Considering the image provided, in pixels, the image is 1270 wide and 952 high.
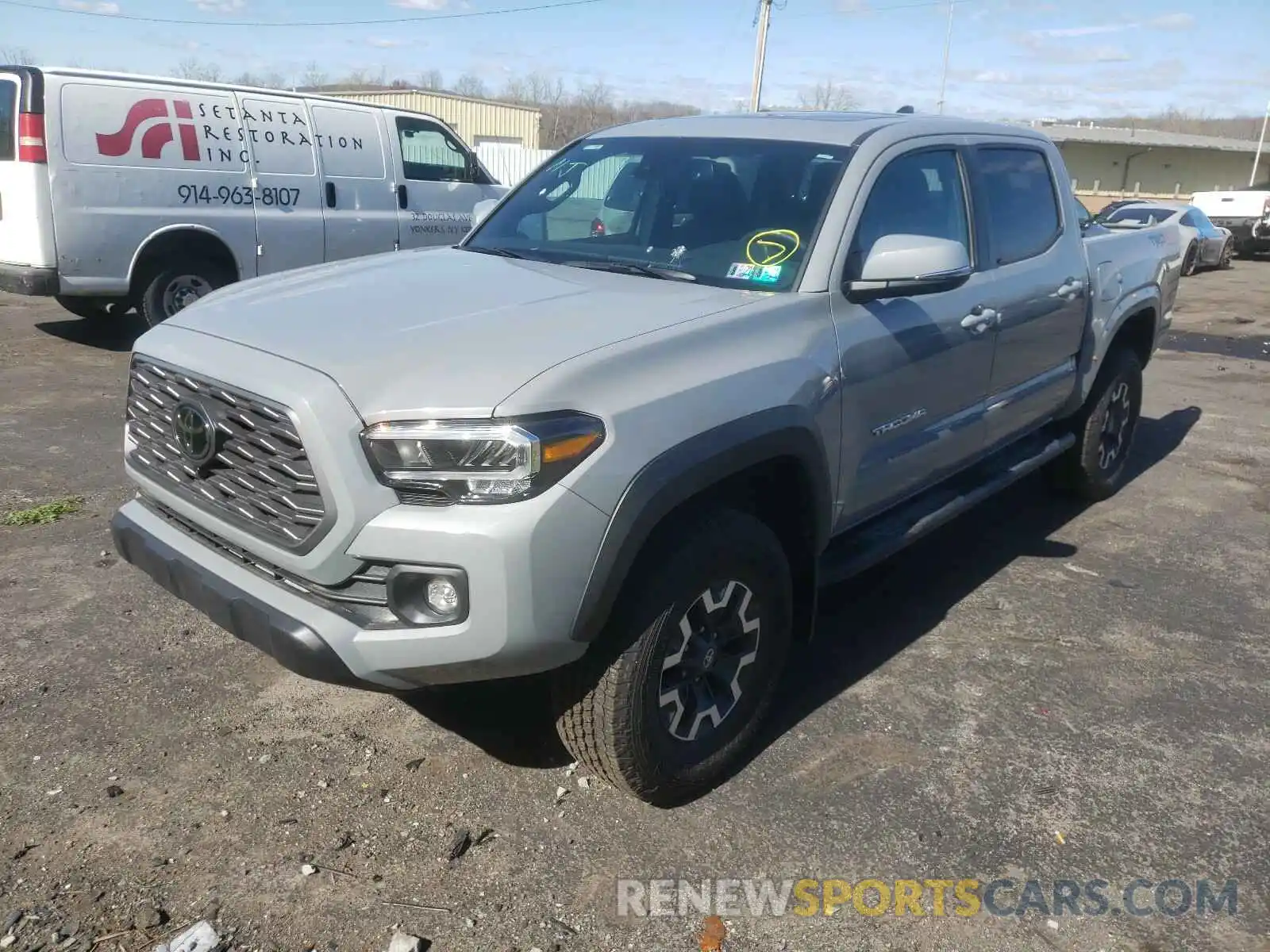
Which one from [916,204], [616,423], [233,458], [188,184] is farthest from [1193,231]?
[233,458]

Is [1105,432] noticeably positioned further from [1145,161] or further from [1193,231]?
[1145,161]

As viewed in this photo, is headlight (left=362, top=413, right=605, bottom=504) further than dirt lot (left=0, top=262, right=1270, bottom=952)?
No

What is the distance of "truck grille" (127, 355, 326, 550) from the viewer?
255cm

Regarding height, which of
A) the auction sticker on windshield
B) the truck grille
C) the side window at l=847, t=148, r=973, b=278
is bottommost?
the truck grille

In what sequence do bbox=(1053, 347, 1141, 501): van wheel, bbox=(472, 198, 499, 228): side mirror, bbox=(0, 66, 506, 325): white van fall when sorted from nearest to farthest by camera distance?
bbox=(472, 198, 499, 228): side mirror → bbox=(1053, 347, 1141, 501): van wheel → bbox=(0, 66, 506, 325): white van

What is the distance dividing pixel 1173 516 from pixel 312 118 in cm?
785

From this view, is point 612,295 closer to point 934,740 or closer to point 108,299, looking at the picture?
point 934,740

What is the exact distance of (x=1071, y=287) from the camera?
490cm

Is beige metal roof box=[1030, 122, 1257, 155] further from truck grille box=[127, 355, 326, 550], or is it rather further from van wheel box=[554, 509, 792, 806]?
truck grille box=[127, 355, 326, 550]

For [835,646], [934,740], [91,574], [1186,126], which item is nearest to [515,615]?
[934,740]

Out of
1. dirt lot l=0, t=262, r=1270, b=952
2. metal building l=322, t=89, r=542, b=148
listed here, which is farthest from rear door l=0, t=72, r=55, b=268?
metal building l=322, t=89, r=542, b=148

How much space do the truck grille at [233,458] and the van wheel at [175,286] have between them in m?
6.03

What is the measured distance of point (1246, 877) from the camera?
2.82 meters

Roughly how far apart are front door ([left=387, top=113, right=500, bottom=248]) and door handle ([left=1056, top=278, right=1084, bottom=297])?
7.07m
